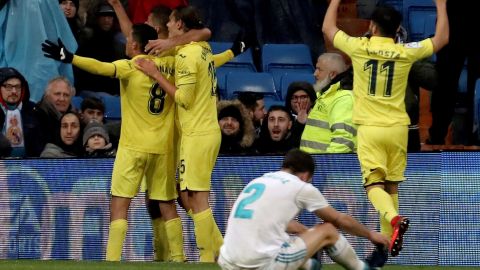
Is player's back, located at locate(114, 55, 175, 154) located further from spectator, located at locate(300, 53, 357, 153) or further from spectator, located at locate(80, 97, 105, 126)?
spectator, located at locate(80, 97, 105, 126)

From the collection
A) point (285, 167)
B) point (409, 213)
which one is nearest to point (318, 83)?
point (409, 213)

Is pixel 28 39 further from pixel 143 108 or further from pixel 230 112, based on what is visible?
pixel 143 108

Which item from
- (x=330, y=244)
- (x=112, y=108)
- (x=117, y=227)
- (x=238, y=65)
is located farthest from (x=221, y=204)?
(x=238, y=65)

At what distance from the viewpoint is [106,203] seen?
16812mm

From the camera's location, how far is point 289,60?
834 inches

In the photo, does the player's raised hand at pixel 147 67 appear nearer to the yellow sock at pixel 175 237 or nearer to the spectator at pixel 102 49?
the yellow sock at pixel 175 237

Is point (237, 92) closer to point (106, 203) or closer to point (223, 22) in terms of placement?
point (223, 22)

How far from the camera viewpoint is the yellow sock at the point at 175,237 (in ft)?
51.9

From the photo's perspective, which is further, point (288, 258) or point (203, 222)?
point (203, 222)

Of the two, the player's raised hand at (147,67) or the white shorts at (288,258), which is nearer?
the white shorts at (288,258)

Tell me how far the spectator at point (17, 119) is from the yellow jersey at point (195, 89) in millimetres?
3101

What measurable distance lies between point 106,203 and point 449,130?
4.65 metres

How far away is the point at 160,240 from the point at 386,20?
3295 millimetres

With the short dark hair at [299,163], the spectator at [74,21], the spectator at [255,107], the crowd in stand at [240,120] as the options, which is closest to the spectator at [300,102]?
the crowd in stand at [240,120]
